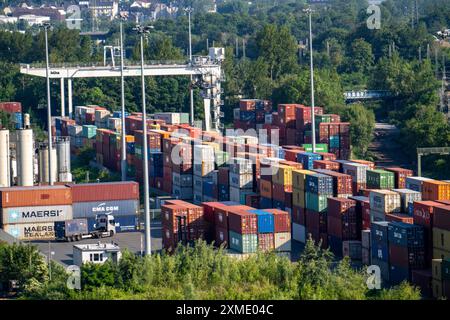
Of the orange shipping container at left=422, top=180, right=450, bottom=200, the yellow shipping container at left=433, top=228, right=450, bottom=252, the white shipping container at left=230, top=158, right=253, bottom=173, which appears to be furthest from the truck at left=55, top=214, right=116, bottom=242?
the yellow shipping container at left=433, top=228, right=450, bottom=252

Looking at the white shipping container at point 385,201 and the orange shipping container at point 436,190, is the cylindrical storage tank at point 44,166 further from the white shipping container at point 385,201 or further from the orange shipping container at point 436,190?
the orange shipping container at point 436,190

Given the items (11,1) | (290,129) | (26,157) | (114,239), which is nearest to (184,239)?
(114,239)

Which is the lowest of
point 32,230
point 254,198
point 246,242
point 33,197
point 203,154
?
point 32,230

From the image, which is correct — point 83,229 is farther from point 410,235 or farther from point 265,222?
point 410,235

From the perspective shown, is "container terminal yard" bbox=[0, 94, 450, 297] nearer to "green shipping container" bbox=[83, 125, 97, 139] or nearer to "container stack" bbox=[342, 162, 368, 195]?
"container stack" bbox=[342, 162, 368, 195]

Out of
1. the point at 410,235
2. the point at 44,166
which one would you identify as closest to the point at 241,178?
the point at 44,166

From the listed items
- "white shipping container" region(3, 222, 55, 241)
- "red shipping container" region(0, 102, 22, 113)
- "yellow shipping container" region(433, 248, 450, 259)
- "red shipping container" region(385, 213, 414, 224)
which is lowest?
"white shipping container" region(3, 222, 55, 241)
